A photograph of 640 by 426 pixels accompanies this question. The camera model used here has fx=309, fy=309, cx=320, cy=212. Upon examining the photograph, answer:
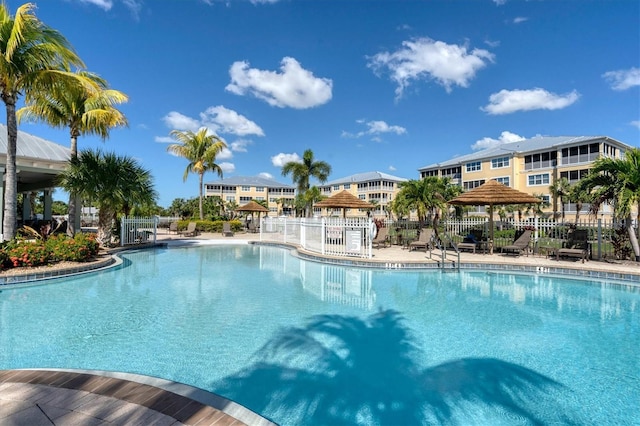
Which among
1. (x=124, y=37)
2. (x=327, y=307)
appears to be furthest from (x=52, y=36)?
(x=327, y=307)

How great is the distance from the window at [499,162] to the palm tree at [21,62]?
1682 inches

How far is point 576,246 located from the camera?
11.7 meters

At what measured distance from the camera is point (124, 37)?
13820 millimetres

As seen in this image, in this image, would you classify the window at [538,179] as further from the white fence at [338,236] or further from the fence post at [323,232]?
the fence post at [323,232]

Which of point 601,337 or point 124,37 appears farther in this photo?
point 124,37

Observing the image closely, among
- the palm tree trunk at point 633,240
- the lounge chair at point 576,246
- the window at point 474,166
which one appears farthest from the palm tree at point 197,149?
the window at point 474,166

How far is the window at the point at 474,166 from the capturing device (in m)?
42.2

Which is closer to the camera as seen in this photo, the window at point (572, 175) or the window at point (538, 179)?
the window at point (572, 175)

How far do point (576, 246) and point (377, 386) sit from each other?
39.9 ft

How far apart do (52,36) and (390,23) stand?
15.7 meters

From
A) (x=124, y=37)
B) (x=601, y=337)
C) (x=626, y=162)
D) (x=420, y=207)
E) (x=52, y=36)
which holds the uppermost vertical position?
(x=124, y=37)

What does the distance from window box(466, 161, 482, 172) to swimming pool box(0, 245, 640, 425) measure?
1465 inches

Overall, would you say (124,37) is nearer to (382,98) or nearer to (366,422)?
(366,422)

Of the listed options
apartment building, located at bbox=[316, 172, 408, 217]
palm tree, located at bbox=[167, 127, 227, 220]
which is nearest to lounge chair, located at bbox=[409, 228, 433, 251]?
palm tree, located at bbox=[167, 127, 227, 220]
